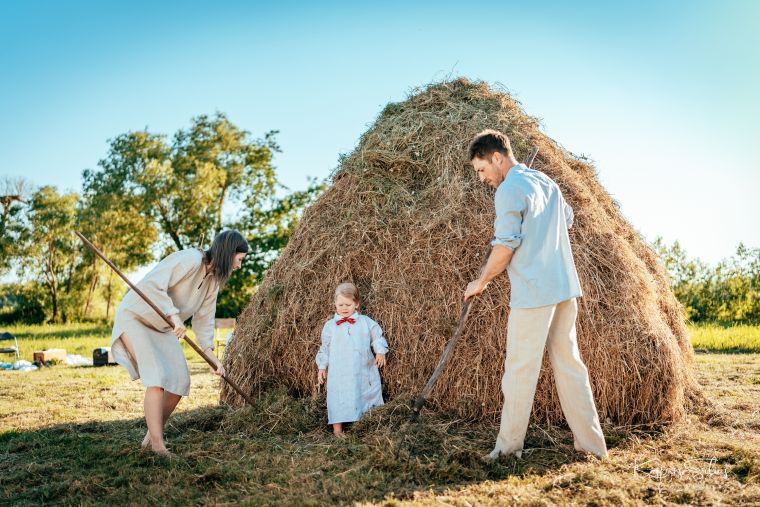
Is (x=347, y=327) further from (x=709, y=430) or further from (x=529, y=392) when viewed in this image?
(x=709, y=430)

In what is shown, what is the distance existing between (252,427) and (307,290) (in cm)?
136

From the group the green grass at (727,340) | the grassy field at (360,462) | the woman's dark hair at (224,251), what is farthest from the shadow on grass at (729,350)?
the woman's dark hair at (224,251)

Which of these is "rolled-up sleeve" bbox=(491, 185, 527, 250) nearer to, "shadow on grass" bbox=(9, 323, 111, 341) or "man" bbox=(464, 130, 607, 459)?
"man" bbox=(464, 130, 607, 459)

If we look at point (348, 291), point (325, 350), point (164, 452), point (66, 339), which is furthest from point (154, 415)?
point (66, 339)

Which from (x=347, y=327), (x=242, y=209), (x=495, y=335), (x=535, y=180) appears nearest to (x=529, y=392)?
(x=495, y=335)

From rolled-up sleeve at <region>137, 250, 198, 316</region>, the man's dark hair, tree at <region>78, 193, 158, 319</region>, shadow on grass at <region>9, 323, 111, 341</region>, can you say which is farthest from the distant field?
rolled-up sleeve at <region>137, 250, 198, 316</region>

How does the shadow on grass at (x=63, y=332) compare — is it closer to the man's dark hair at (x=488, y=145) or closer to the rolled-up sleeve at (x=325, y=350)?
the rolled-up sleeve at (x=325, y=350)

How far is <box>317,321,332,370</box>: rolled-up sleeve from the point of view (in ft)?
18.3

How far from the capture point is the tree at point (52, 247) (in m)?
31.0

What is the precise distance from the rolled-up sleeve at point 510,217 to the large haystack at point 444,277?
1.20 meters

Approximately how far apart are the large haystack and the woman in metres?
1.14

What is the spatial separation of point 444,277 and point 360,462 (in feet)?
5.97

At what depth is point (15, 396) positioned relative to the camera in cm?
867

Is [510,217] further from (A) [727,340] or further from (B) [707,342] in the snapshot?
(A) [727,340]
